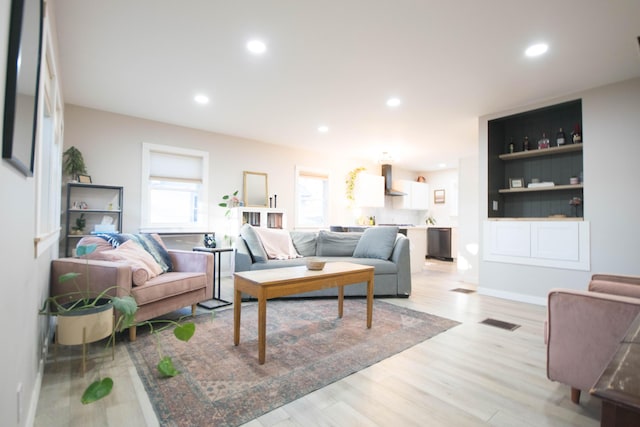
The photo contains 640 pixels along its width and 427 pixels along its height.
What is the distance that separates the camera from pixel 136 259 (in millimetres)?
2814

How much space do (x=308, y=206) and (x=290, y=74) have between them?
3.90 m

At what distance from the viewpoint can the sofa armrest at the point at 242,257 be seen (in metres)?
3.85

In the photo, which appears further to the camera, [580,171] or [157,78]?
[580,171]

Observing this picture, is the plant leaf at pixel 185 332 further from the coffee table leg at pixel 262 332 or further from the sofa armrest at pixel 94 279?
the sofa armrest at pixel 94 279

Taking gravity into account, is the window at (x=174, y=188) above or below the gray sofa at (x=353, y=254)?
above

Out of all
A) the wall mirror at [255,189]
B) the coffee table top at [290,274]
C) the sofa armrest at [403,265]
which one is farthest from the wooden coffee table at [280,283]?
the wall mirror at [255,189]

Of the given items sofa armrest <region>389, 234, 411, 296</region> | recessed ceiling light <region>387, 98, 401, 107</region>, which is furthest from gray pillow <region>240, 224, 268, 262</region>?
recessed ceiling light <region>387, 98, 401, 107</region>

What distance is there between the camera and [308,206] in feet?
22.9

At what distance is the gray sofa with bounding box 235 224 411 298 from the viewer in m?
3.89

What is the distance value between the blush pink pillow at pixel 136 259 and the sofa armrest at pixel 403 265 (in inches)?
111

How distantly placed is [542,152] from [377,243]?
8.21 ft

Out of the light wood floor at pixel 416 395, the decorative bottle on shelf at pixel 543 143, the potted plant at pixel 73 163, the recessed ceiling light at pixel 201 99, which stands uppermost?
the recessed ceiling light at pixel 201 99

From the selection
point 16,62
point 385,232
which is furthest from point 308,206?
point 16,62

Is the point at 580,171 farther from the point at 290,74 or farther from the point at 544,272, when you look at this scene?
the point at 290,74
